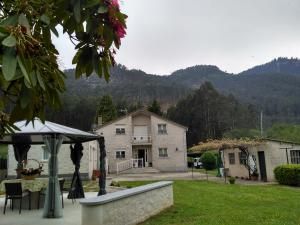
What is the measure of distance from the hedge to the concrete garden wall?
11198 millimetres

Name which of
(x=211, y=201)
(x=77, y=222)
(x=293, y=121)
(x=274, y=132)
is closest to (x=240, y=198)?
(x=211, y=201)

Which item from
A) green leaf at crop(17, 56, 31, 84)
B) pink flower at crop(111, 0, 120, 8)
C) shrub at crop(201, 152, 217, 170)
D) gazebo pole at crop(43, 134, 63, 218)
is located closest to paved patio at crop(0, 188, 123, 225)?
gazebo pole at crop(43, 134, 63, 218)

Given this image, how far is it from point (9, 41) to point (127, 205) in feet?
25.2

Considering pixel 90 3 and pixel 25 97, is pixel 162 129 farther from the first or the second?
pixel 25 97

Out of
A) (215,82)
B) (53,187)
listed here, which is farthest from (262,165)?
(215,82)

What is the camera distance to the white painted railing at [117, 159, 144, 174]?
39469 millimetres

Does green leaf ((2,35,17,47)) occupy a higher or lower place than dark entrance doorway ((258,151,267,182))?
higher

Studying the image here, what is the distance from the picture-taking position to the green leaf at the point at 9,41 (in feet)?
4.10

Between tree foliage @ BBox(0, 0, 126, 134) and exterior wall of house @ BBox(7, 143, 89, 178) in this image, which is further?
exterior wall of house @ BBox(7, 143, 89, 178)

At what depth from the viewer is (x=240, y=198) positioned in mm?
14336

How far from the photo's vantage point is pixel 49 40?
182 centimetres

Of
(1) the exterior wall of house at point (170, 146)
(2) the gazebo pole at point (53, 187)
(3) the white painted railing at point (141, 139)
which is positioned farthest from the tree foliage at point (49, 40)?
(3) the white painted railing at point (141, 139)

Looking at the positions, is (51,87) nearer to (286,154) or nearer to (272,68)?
(286,154)

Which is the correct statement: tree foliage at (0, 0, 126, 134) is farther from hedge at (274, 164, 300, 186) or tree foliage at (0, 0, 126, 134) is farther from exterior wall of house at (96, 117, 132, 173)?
exterior wall of house at (96, 117, 132, 173)
